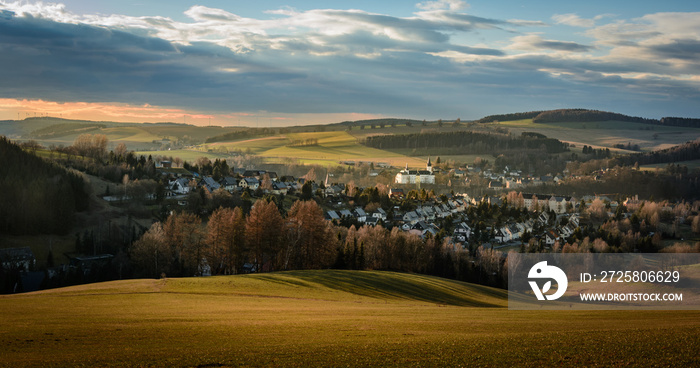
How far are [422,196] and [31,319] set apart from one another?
108 metres

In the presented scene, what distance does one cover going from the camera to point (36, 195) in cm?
8062

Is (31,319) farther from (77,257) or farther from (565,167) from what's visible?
(565,167)

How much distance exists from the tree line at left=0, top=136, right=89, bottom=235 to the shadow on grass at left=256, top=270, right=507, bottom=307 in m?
51.9

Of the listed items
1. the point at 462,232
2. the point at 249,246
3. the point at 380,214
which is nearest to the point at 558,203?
the point at 462,232

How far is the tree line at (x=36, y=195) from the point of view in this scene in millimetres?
75538

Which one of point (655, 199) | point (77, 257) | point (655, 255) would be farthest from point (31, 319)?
point (655, 199)

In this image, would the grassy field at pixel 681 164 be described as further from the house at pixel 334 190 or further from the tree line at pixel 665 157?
the house at pixel 334 190

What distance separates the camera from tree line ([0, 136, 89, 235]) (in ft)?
248

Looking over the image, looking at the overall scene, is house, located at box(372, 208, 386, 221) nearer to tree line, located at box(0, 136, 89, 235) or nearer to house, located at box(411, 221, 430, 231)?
house, located at box(411, 221, 430, 231)

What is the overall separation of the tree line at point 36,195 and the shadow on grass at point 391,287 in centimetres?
5190

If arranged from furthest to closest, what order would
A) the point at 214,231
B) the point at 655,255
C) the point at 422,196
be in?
1. the point at 422,196
2. the point at 655,255
3. the point at 214,231

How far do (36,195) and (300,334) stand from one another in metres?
77.7

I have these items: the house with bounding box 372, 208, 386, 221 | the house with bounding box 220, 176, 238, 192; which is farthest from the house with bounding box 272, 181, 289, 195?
the house with bounding box 372, 208, 386, 221

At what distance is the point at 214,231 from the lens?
56000mm
